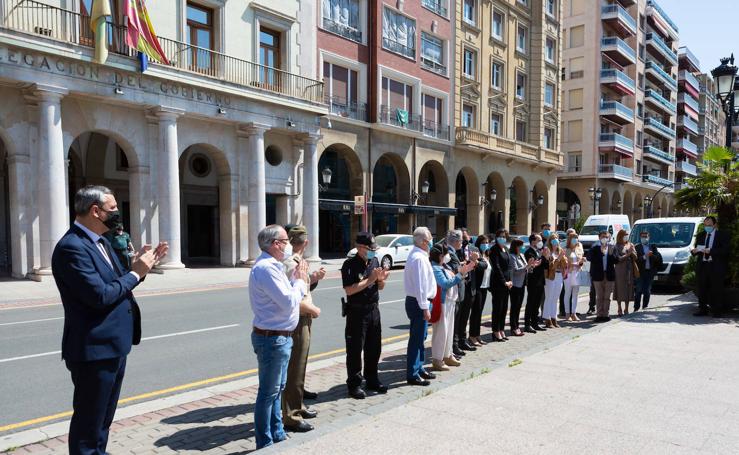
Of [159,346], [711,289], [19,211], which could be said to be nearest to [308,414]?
[159,346]

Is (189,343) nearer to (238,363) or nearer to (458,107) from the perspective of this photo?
(238,363)

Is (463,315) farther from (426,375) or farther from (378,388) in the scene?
(378,388)

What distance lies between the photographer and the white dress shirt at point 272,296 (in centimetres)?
392

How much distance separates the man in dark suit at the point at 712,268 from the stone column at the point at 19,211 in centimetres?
1782

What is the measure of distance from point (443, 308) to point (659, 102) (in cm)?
6569

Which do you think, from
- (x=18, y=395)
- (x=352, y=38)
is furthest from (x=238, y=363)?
(x=352, y=38)

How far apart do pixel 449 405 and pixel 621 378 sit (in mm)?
2249

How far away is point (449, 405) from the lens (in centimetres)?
496

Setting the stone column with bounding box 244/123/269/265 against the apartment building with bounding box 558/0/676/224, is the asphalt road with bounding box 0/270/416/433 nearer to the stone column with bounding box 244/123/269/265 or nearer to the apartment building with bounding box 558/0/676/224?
the stone column with bounding box 244/123/269/265

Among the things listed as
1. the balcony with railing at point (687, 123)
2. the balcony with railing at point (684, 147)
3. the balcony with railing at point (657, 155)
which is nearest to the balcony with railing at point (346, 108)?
the balcony with railing at point (657, 155)

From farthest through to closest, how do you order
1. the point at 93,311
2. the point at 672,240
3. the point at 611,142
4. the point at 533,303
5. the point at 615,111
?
the point at 615,111, the point at 611,142, the point at 672,240, the point at 533,303, the point at 93,311

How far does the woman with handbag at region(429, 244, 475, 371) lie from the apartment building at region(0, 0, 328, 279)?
46.3ft

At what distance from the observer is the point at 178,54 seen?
1928 centimetres

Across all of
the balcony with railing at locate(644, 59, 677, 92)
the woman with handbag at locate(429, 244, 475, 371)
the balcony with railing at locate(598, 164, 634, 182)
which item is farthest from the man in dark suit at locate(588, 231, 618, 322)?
the balcony with railing at locate(644, 59, 677, 92)
